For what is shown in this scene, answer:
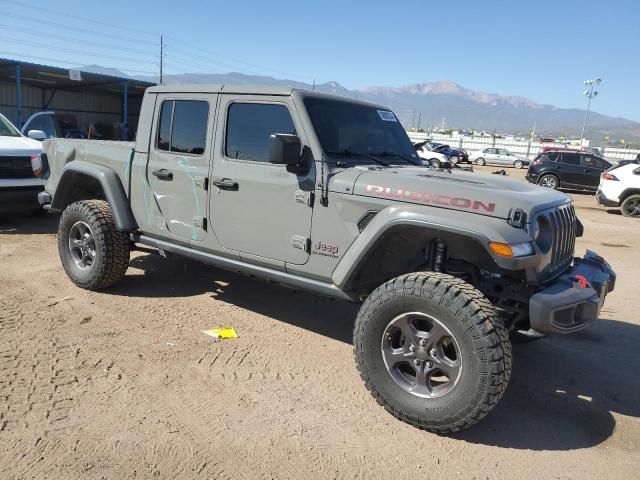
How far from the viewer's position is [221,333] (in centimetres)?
438

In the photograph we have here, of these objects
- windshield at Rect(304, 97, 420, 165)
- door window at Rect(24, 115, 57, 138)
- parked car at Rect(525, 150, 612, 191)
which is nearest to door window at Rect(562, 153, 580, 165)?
parked car at Rect(525, 150, 612, 191)

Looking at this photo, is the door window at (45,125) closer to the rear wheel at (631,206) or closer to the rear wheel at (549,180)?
the rear wheel at (631,206)

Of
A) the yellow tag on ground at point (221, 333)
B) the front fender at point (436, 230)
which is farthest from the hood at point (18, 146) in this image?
the front fender at point (436, 230)

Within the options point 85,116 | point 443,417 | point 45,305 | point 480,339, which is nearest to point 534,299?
point 480,339

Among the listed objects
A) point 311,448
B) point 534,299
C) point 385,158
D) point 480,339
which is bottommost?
point 311,448

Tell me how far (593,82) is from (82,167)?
67398 millimetres

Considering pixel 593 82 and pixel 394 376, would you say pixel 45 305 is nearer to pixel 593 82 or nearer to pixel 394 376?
pixel 394 376

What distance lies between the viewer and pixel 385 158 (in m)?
4.22

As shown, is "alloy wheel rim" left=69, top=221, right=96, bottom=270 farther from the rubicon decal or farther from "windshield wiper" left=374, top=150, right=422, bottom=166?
the rubicon decal

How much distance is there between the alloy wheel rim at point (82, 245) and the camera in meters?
5.13

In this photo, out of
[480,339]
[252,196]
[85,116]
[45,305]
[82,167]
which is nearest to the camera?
[480,339]

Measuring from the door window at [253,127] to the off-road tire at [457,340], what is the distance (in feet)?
4.83

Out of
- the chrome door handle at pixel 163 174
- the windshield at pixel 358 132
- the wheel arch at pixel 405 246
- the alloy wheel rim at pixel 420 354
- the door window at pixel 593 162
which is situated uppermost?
the windshield at pixel 358 132

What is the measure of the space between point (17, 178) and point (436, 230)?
692 centimetres
